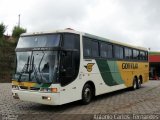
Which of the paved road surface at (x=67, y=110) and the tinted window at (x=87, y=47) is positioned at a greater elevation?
the tinted window at (x=87, y=47)

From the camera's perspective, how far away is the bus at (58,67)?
1099 centimetres

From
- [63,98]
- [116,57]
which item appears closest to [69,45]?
[63,98]

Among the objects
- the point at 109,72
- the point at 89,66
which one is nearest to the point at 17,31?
the point at 109,72

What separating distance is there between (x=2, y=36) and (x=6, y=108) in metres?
26.5

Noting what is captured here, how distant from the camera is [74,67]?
1197 cm

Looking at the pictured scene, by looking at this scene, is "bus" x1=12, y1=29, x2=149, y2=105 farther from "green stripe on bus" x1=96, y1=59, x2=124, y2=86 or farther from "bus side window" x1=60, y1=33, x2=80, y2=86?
"green stripe on bus" x1=96, y1=59, x2=124, y2=86

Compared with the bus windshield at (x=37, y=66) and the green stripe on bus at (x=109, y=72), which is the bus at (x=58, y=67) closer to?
the bus windshield at (x=37, y=66)

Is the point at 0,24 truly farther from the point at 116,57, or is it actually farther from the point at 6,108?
the point at 6,108

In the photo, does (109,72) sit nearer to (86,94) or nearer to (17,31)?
(86,94)

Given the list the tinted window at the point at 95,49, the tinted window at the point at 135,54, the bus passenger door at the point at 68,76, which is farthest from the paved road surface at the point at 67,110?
the tinted window at the point at 135,54

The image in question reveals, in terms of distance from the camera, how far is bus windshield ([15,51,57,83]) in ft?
36.1

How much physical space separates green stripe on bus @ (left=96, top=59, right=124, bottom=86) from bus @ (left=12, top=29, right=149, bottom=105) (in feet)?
0.33

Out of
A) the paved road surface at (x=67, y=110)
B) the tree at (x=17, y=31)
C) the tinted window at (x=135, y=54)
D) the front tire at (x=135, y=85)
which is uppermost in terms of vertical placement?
the tree at (x=17, y=31)

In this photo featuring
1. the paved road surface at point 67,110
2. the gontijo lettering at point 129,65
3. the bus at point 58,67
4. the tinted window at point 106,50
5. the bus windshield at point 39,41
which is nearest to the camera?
the paved road surface at point 67,110
